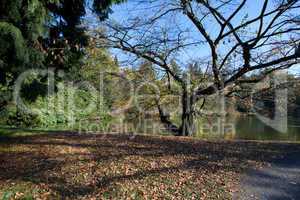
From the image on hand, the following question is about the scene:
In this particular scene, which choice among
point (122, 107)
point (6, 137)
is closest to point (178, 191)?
point (6, 137)

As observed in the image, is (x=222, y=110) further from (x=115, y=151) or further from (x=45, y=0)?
(x=45, y=0)

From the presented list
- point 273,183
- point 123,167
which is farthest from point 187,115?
point 273,183

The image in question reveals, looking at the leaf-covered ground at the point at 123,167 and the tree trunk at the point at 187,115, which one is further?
the tree trunk at the point at 187,115

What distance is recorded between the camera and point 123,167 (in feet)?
19.1

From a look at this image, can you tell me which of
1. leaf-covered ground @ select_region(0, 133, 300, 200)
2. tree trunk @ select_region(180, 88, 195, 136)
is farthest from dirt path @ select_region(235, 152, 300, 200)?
tree trunk @ select_region(180, 88, 195, 136)

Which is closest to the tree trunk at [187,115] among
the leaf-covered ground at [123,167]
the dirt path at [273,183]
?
the leaf-covered ground at [123,167]

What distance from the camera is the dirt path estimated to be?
482cm

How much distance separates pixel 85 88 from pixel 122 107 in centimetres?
262

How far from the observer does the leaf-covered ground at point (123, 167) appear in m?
4.87

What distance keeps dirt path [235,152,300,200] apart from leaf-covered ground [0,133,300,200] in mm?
204

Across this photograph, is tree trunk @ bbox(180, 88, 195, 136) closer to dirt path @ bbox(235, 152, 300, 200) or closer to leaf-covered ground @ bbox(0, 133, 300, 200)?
leaf-covered ground @ bbox(0, 133, 300, 200)

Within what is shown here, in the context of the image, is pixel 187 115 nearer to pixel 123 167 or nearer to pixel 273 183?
pixel 123 167

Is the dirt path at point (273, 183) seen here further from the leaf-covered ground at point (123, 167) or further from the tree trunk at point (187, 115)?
the tree trunk at point (187, 115)

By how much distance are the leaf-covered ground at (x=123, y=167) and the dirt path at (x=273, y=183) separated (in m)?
0.20
